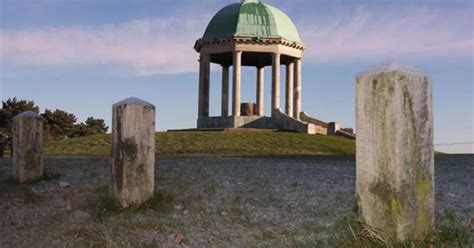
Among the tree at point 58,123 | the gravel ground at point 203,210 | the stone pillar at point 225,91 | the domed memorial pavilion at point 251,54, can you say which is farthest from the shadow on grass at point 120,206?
the tree at point 58,123

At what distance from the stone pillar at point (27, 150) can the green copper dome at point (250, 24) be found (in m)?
28.0

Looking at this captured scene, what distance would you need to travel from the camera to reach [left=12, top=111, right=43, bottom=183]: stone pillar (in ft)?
34.4

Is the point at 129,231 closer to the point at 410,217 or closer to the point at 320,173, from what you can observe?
the point at 410,217

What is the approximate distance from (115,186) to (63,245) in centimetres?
137

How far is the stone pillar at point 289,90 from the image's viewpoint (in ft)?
135

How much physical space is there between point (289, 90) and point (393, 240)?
36604 mm


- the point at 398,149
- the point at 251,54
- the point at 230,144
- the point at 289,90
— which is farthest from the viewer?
the point at 289,90

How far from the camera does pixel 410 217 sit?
5.32m

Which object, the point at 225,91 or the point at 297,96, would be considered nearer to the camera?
the point at 225,91

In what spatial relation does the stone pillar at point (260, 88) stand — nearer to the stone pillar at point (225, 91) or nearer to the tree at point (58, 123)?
the stone pillar at point (225, 91)

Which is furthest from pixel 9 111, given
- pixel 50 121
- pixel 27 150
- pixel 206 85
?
pixel 27 150

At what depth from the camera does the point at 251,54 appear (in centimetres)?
4044

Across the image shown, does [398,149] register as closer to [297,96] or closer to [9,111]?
[297,96]

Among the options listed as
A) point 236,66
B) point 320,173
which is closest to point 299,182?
point 320,173
